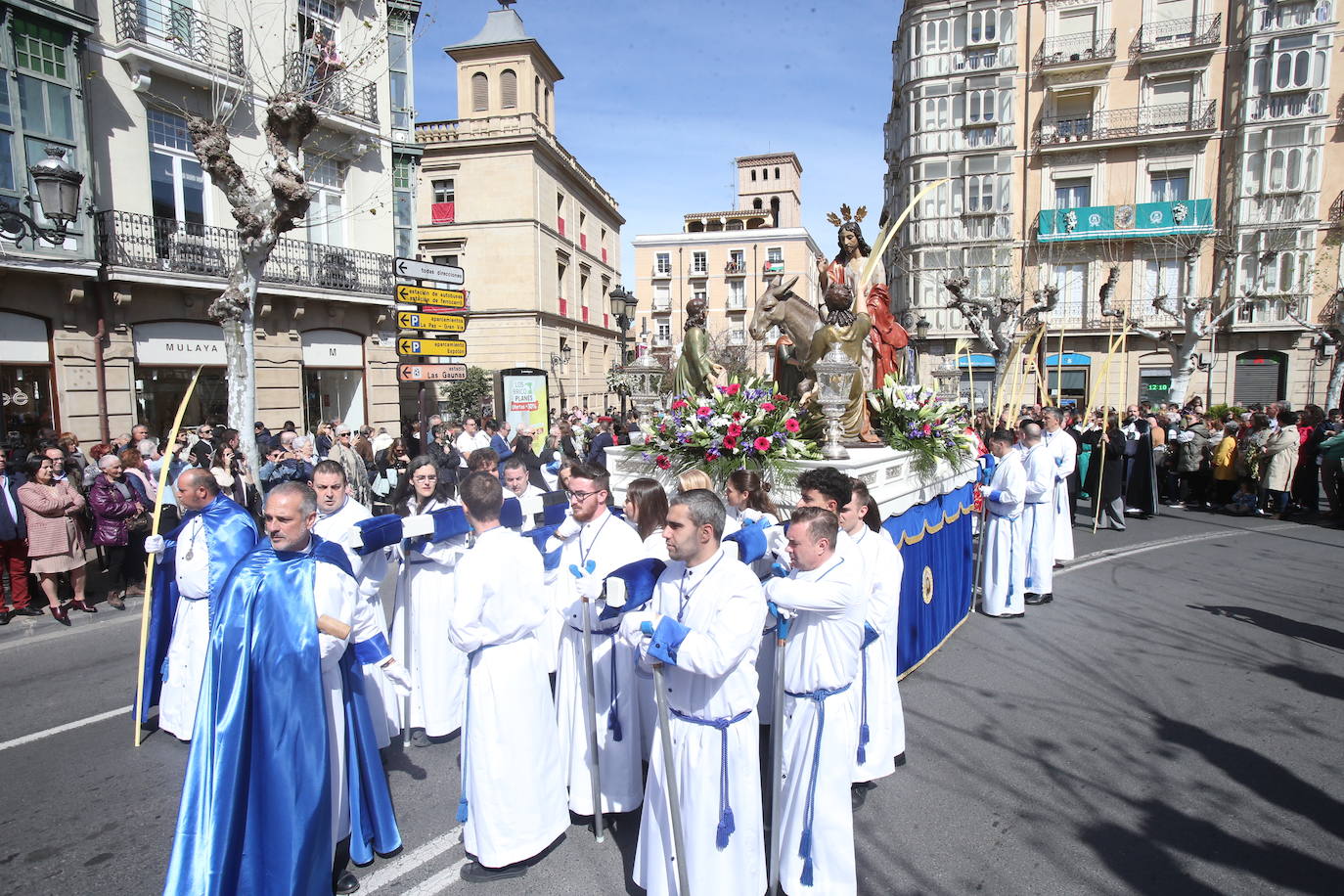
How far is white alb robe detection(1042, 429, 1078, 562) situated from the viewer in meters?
9.07

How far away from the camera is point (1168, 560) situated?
392 inches

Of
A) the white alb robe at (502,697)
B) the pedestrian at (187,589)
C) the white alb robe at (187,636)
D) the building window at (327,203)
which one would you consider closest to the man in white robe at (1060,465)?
the white alb robe at (502,697)

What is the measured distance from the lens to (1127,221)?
3045 centimetres

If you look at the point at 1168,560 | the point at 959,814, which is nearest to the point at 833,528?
the point at 959,814

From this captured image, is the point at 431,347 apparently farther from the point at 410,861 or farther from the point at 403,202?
the point at 410,861

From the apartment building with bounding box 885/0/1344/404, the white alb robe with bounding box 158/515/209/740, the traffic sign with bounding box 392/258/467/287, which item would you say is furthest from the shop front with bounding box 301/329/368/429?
the apartment building with bounding box 885/0/1344/404

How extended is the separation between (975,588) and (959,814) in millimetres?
4732

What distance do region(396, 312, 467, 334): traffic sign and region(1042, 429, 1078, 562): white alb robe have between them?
10957 mm

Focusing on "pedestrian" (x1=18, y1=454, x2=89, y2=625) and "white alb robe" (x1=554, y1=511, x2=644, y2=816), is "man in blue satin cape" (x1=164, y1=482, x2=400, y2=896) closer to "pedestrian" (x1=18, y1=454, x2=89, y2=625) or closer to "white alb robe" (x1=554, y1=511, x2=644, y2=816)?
"white alb robe" (x1=554, y1=511, x2=644, y2=816)

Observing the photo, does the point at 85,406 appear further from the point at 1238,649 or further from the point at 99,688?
the point at 1238,649

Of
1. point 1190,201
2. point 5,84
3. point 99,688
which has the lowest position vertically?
point 99,688

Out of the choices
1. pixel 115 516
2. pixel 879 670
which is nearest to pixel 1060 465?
pixel 879 670

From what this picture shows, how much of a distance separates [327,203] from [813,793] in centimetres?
1874

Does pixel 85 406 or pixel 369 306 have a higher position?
pixel 369 306
